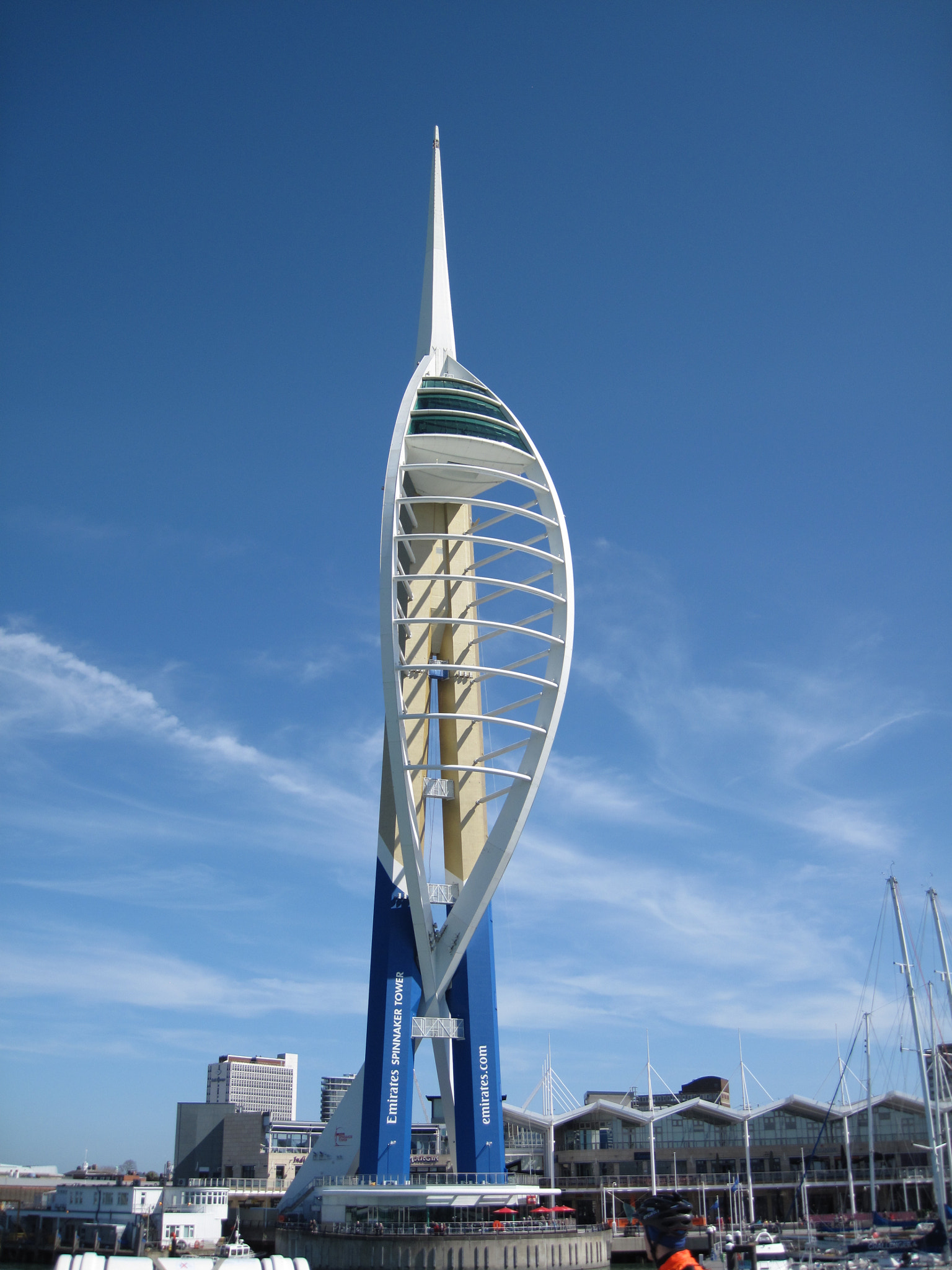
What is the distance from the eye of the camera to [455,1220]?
136 ft

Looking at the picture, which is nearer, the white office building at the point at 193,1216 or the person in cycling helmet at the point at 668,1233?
the person in cycling helmet at the point at 668,1233

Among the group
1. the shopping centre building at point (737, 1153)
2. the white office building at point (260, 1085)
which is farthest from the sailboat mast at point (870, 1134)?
the white office building at point (260, 1085)

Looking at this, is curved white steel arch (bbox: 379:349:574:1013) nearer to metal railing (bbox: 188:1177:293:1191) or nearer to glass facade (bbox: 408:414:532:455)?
glass facade (bbox: 408:414:532:455)

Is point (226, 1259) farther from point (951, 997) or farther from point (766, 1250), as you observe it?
point (951, 997)

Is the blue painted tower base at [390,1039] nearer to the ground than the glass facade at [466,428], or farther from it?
nearer to the ground

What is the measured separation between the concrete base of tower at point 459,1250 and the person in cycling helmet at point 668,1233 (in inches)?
1118

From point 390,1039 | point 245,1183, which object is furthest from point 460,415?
point 245,1183

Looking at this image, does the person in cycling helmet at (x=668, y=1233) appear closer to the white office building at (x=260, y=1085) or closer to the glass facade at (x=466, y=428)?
the glass facade at (x=466, y=428)

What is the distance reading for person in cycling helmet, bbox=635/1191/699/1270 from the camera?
13359 millimetres

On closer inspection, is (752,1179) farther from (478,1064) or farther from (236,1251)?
(236,1251)

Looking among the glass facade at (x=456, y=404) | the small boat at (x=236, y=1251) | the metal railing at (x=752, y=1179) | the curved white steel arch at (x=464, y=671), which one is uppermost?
the glass facade at (x=456, y=404)

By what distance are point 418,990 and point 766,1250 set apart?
637 inches

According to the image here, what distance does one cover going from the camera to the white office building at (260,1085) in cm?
18725

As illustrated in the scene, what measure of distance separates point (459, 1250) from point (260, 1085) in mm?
175534
